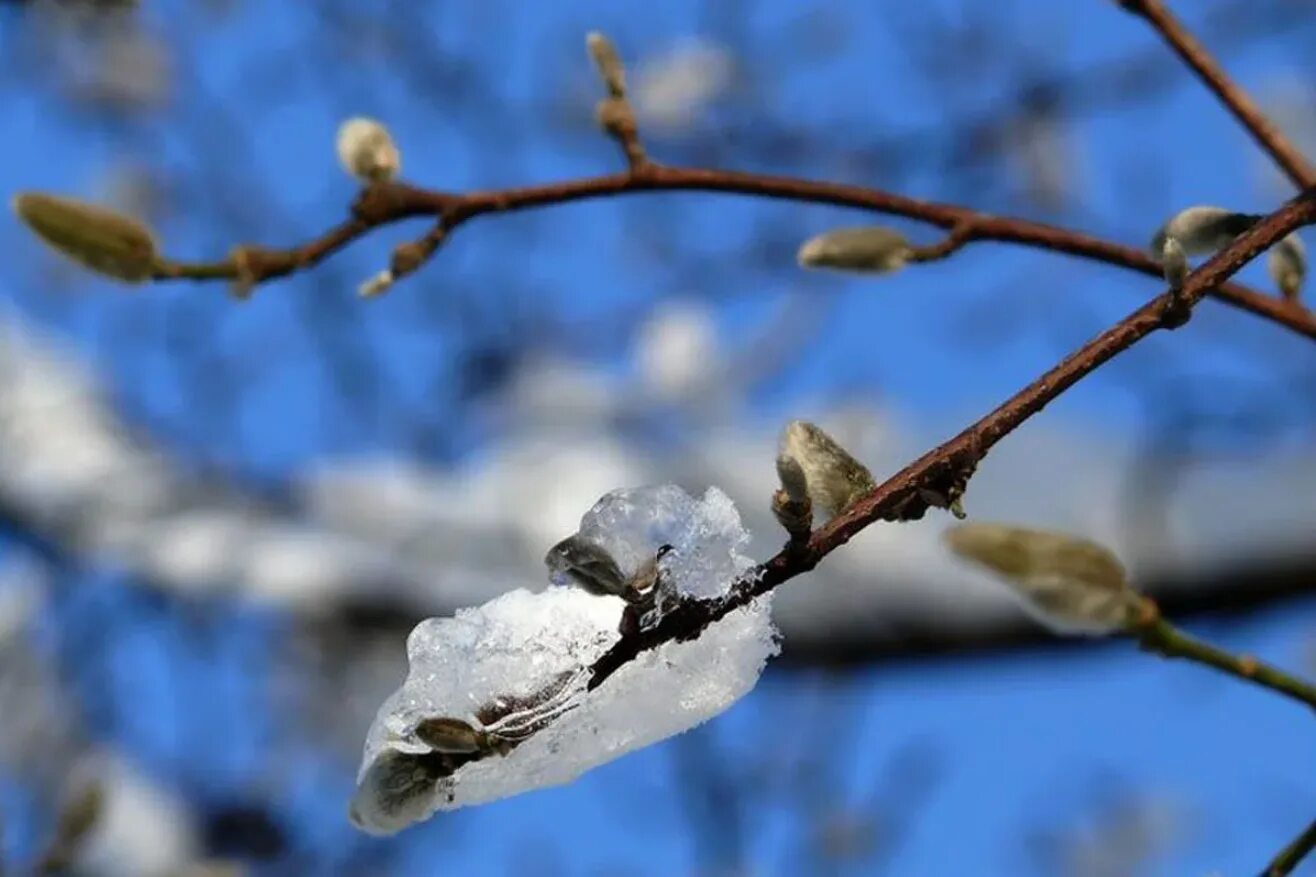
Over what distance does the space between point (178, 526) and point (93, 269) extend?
177 centimetres

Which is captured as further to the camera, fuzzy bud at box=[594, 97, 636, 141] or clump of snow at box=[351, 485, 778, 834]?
fuzzy bud at box=[594, 97, 636, 141]

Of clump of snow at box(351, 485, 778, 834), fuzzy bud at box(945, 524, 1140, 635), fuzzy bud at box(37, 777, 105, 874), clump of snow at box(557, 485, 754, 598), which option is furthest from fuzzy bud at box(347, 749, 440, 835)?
fuzzy bud at box(37, 777, 105, 874)

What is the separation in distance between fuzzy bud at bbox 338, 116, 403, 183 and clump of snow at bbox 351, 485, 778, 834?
0.32 meters

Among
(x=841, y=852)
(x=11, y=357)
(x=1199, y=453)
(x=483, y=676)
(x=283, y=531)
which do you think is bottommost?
(x=483, y=676)

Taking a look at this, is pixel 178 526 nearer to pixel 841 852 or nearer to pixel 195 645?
pixel 195 645

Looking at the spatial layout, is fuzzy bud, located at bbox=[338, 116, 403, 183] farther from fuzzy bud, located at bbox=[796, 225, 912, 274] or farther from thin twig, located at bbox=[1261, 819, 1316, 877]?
thin twig, located at bbox=[1261, 819, 1316, 877]

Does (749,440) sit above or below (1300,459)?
above

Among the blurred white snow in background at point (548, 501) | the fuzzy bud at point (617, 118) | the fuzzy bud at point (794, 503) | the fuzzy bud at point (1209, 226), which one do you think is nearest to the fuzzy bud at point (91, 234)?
the fuzzy bud at point (617, 118)

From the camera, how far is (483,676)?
614 mm

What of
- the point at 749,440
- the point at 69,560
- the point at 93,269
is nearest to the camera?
the point at 93,269

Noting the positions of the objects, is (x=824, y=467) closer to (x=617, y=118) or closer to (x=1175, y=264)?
(x=1175, y=264)

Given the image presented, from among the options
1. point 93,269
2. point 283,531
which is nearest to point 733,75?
point 283,531

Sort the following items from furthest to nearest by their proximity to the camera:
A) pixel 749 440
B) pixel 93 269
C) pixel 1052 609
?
pixel 749 440
pixel 93 269
pixel 1052 609

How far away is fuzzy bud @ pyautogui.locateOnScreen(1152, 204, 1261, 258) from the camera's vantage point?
0.76 meters
